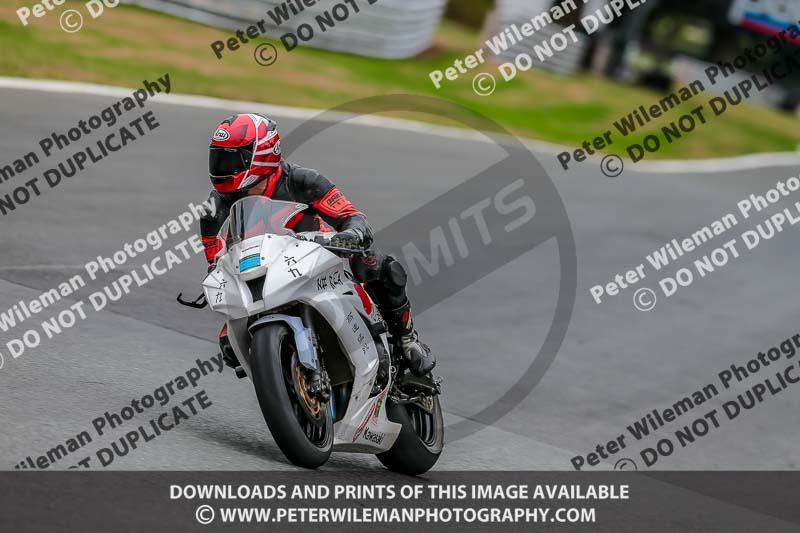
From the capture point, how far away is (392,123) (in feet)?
61.6

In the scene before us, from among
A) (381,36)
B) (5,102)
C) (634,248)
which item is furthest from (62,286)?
(381,36)

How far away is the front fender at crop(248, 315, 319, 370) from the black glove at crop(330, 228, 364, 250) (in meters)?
0.42

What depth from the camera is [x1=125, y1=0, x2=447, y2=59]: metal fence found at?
21.4 m

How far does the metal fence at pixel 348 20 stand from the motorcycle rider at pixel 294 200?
14.7 metres

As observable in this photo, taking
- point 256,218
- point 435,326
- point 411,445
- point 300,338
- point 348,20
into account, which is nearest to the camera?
point 300,338

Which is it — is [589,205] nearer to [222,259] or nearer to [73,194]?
[73,194]

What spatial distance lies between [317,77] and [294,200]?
1546 centimetres

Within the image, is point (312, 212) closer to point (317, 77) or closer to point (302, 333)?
point (302, 333)

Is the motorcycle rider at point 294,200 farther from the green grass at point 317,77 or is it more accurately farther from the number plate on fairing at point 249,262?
the green grass at point 317,77

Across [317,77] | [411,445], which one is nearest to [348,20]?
[317,77]

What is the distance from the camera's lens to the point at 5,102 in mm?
13430

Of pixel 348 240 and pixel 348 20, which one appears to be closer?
pixel 348 240

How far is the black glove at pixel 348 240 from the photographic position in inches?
199

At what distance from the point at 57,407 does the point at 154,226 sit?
5.14 meters
